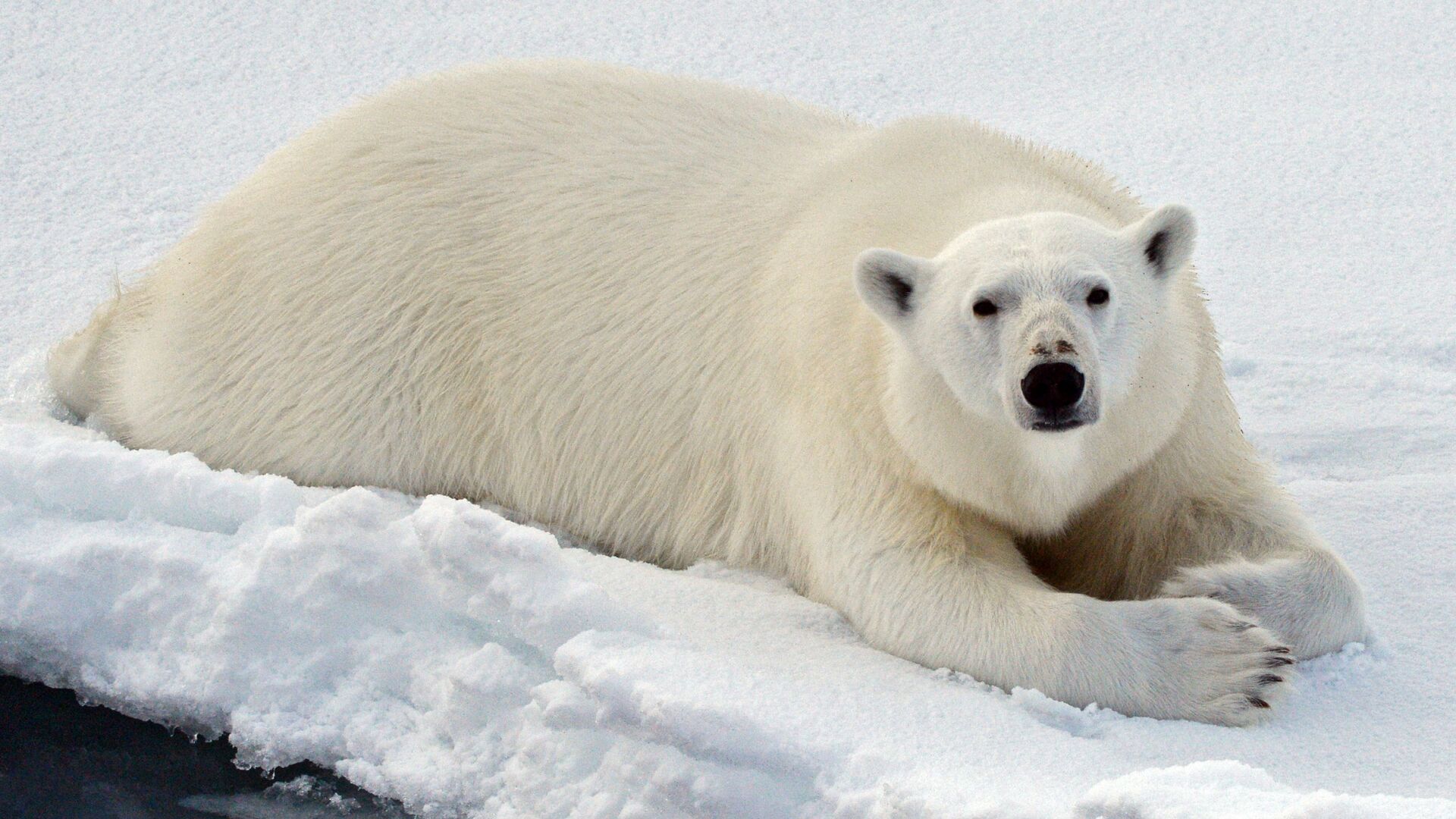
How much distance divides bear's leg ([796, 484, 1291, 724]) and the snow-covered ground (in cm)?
7

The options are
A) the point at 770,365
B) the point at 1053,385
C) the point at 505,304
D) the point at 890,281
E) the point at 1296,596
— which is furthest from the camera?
the point at 505,304

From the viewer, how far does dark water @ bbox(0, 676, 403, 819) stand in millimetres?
3516

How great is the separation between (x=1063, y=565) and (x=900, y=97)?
156 inches

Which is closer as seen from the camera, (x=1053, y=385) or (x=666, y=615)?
(x=1053, y=385)

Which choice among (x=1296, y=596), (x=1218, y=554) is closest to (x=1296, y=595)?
(x=1296, y=596)

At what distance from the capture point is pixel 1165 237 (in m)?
3.80

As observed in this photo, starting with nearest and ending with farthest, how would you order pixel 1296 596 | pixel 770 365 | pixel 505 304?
pixel 1296 596 → pixel 770 365 → pixel 505 304

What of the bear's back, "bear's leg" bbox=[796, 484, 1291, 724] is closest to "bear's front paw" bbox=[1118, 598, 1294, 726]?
"bear's leg" bbox=[796, 484, 1291, 724]

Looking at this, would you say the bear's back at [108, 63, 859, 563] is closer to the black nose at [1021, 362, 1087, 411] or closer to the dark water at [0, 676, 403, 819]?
the black nose at [1021, 362, 1087, 411]

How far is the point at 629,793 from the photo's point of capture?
3248 millimetres

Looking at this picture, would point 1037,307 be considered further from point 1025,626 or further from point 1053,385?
point 1025,626

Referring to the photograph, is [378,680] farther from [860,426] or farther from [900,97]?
[900,97]

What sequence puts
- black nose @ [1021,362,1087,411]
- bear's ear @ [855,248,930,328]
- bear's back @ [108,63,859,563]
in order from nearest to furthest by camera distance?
black nose @ [1021,362,1087,411]
bear's ear @ [855,248,930,328]
bear's back @ [108,63,859,563]

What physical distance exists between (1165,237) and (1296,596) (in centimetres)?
84
